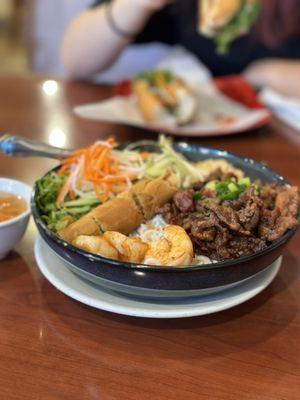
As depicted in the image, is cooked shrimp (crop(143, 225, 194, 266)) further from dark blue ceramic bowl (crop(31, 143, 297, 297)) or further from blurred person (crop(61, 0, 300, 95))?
blurred person (crop(61, 0, 300, 95))

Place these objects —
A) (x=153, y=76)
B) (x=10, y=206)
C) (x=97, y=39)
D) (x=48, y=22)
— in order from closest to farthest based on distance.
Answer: (x=10, y=206), (x=153, y=76), (x=97, y=39), (x=48, y=22)

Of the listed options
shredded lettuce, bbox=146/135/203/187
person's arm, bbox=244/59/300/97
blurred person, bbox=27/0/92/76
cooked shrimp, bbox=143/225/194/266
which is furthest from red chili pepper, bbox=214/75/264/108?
blurred person, bbox=27/0/92/76

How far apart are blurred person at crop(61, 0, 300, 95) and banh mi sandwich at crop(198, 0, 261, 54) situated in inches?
7.8

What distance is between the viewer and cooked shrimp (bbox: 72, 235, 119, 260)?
91 cm

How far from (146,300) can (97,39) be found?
6.00 ft

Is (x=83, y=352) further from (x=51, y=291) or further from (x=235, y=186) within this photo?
(x=235, y=186)

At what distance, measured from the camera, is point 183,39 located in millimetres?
3102

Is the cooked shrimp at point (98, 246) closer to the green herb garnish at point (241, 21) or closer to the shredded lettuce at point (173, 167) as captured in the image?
the shredded lettuce at point (173, 167)

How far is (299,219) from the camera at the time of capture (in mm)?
1026

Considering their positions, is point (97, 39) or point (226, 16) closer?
point (226, 16)

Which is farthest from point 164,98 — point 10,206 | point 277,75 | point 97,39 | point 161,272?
point 161,272

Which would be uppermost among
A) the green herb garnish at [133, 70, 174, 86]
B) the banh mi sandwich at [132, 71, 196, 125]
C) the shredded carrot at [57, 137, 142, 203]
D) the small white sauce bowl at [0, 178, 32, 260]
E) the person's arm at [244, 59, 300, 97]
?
the shredded carrot at [57, 137, 142, 203]

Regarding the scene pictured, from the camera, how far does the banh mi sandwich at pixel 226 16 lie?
2170 millimetres

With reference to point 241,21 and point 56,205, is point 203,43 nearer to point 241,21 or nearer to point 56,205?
point 241,21
